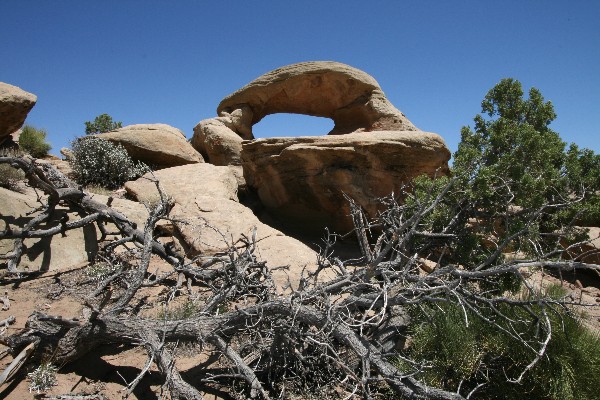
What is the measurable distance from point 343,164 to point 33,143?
10.9m

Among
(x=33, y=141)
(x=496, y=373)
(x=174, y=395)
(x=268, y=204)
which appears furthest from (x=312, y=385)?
(x=33, y=141)

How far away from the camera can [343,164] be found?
32.4ft

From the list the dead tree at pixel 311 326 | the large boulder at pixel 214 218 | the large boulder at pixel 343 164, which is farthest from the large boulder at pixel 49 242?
the large boulder at pixel 343 164

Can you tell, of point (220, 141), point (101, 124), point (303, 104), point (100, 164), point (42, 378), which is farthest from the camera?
point (101, 124)

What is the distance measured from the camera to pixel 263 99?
13.7 metres

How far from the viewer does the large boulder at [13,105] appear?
31.6 ft

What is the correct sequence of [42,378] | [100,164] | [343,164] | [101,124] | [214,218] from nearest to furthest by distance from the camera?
[42,378] → [214,218] → [343,164] → [100,164] → [101,124]

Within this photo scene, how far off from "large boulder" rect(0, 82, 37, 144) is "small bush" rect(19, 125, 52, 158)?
3994 mm

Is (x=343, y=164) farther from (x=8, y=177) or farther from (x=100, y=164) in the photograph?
(x=8, y=177)

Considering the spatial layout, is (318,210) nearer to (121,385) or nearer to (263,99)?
(263,99)

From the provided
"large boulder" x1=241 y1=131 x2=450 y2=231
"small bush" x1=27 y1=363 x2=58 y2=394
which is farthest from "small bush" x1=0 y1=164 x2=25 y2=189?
"small bush" x1=27 y1=363 x2=58 y2=394

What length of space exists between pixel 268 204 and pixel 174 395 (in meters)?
7.76

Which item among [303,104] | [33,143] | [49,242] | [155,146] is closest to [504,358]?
[49,242]

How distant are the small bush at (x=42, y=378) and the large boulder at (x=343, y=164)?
6.29 m
